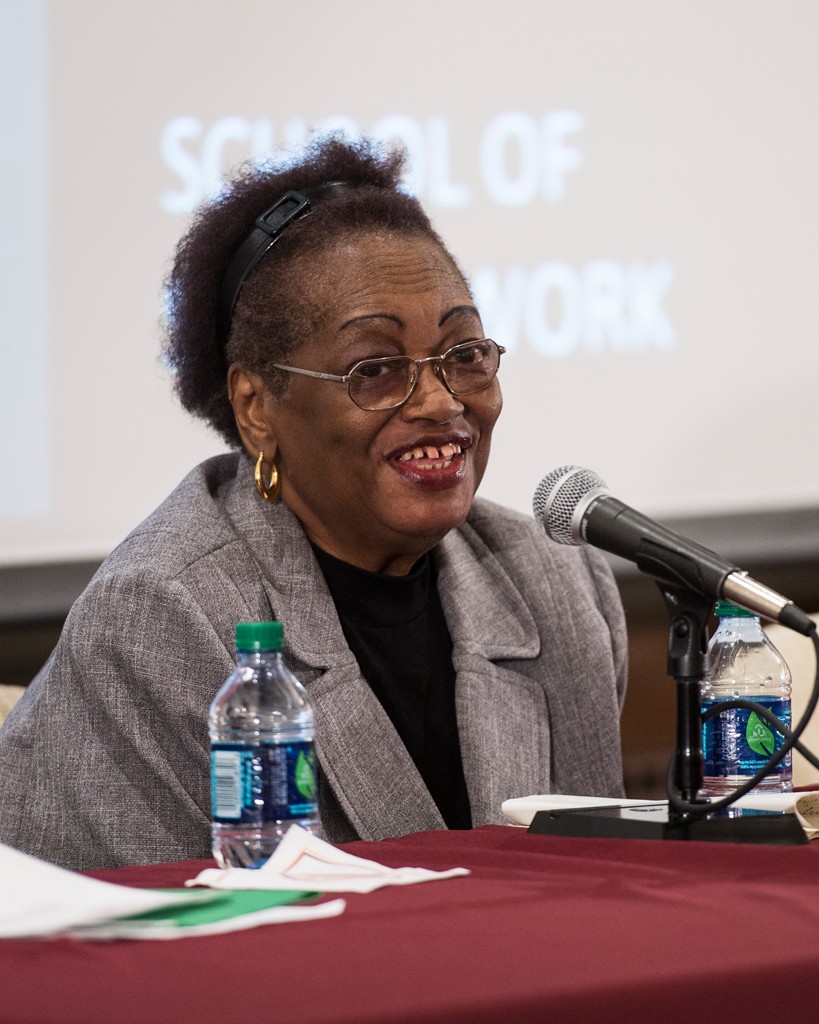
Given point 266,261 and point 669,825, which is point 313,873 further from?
point 266,261

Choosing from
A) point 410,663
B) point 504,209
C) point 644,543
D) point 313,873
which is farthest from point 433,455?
point 504,209

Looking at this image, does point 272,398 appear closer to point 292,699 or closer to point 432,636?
point 432,636

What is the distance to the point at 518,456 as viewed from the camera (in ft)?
11.8

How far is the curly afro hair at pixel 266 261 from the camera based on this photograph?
2.20 metres

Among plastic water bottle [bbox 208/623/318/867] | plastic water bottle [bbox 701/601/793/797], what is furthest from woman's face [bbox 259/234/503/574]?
plastic water bottle [bbox 208/623/318/867]

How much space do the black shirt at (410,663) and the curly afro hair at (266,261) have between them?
319 mm

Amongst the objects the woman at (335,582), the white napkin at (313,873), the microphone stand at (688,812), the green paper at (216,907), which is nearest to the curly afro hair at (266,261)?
the woman at (335,582)

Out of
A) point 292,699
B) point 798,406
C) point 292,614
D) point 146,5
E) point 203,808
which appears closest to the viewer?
point 292,699

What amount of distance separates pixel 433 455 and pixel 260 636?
0.74 m

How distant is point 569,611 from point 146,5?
1.67 m

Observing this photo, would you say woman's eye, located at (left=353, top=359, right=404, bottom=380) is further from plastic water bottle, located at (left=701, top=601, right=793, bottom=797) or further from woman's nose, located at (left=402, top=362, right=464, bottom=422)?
plastic water bottle, located at (left=701, top=601, right=793, bottom=797)

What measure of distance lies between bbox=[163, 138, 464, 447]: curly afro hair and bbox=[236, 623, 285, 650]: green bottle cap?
783mm

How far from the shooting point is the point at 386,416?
83.2 inches

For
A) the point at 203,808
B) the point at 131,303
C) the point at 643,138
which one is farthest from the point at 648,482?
the point at 203,808
